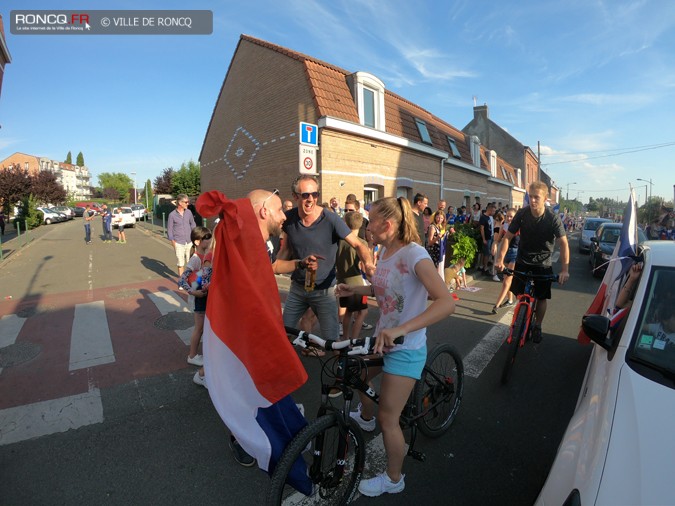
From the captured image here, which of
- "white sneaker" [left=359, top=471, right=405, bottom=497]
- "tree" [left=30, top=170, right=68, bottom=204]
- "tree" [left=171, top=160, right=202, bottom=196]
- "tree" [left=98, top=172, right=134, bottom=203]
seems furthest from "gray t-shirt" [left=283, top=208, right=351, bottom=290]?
"tree" [left=98, top=172, right=134, bottom=203]

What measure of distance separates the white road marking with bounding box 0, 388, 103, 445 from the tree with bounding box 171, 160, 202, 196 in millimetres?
30785

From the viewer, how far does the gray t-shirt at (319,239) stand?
358 centimetres

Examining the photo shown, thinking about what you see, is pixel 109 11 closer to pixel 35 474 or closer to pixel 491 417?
pixel 35 474

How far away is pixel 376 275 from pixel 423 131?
17.1 m

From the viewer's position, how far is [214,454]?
2809 mm

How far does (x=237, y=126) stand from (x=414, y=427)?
1722 cm

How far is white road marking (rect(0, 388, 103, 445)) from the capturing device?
10.2 ft

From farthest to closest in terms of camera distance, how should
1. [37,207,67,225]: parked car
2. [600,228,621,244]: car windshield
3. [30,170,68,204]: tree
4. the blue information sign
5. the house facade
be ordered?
the house facade < [30,170,68,204]: tree < [37,207,67,225]: parked car < [600,228,621,244]: car windshield < the blue information sign

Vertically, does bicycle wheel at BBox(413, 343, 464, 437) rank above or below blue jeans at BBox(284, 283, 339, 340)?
below

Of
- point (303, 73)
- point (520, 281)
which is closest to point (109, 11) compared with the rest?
point (303, 73)

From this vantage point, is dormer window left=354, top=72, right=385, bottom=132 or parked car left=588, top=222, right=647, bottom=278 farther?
dormer window left=354, top=72, right=385, bottom=132

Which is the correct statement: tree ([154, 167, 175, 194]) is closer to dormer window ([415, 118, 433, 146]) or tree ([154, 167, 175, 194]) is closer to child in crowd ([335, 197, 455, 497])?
dormer window ([415, 118, 433, 146])

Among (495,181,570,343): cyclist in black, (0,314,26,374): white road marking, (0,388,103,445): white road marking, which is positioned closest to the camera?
(0,388,103,445): white road marking

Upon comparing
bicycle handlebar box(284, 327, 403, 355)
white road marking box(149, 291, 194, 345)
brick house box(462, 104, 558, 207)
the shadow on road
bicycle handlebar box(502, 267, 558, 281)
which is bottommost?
white road marking box(149, 291, 194, 345)
